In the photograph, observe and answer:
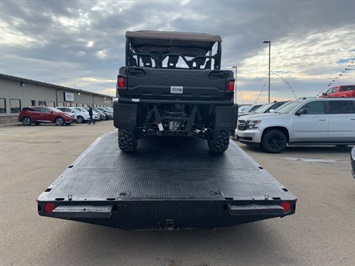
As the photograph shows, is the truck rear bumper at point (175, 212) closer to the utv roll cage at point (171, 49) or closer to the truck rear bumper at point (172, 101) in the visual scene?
the truck rear bumper at point (172, 101)

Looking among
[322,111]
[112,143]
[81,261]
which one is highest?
[322,111]

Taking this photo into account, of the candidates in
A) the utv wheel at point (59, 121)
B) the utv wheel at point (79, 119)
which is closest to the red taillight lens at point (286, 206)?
the utv wheel at point (59, 121)

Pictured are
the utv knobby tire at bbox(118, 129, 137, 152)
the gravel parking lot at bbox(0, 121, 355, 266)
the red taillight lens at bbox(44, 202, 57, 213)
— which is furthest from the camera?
the utv knobby tire at bbox(118, 129, 137, 152)

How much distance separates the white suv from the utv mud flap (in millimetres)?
5851

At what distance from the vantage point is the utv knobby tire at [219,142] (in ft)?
14.5

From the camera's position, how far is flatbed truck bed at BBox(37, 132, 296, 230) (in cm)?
259

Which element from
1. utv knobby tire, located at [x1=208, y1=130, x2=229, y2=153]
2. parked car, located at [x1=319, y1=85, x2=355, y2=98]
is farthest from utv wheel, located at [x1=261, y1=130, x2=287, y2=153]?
parked car, located at [x1=319, y1=85, x2=355, y2=98]

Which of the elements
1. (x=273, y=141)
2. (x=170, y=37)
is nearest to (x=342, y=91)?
(x=273, y=141)

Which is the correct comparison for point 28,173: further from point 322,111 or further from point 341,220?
point 322,111

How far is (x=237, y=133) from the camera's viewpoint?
960 cm

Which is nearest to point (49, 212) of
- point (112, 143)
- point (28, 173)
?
point (112, 143)

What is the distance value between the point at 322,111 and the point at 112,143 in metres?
6.97

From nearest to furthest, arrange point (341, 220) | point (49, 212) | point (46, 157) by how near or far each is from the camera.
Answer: point (49, 212) < point (341, 220) < point (46, 157)

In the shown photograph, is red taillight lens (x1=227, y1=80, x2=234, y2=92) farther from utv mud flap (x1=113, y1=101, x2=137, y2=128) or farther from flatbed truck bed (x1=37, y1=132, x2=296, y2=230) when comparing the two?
utv mud flap (x1=113, y1=101, x2=137, y2=128)
